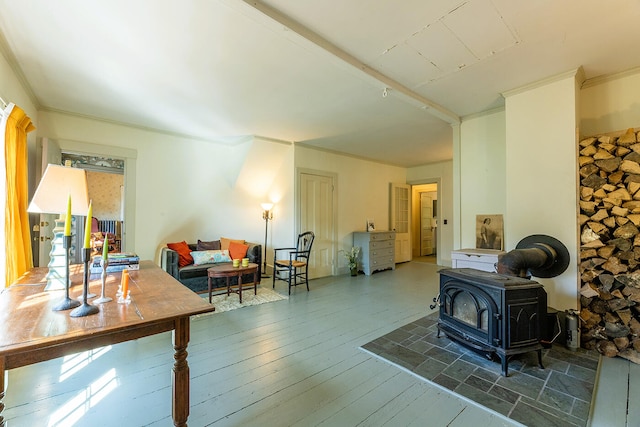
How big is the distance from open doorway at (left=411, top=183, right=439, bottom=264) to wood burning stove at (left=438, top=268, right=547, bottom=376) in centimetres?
552

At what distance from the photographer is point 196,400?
1.70 m

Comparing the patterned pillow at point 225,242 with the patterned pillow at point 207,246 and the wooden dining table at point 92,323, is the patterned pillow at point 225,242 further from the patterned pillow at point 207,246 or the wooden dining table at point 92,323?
the wooden dining table at point 92,323

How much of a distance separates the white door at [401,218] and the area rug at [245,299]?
371cm

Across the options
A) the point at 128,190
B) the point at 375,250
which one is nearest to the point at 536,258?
the point at 375,250

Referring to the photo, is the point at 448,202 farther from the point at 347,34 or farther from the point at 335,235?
the point at 347,34

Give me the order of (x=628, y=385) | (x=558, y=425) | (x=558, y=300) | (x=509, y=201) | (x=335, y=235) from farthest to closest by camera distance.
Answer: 1. (x=335, y=235)
2. (x=509, y=201)
3. (x=558, y=300)
4. (x=628, y=385)
5. (x=558, y=425)

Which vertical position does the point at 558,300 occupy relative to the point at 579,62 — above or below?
below

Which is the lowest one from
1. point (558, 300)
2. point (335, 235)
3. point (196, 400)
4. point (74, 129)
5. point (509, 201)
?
point (196, 400)

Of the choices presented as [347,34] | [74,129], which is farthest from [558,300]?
[74,129]

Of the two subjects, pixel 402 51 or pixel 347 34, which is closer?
pixel 347 34

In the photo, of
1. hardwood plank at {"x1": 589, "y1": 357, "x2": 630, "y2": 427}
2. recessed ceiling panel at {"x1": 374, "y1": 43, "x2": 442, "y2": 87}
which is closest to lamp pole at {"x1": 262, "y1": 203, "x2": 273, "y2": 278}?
recessed ceiling panel at {"x1": 374, "y1": 43, "x2": 442, "y2": 87}

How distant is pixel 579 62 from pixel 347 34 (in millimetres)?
2109

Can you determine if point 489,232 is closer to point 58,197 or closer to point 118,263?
point 118,263

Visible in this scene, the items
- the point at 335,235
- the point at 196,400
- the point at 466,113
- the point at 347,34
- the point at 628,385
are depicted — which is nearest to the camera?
the point at 196,400
